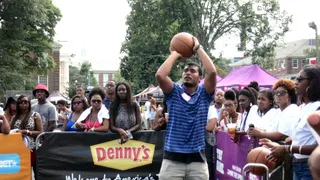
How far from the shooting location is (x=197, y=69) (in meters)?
5.24

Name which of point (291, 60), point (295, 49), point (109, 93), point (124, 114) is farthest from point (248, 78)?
point (295, 49)

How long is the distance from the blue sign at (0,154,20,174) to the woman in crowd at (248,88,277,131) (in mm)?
3726

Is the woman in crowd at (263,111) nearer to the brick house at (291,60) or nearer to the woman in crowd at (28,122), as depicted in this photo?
the woman in crowd at (28,122)

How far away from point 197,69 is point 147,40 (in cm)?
3816

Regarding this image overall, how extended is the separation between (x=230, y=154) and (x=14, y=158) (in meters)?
3.38

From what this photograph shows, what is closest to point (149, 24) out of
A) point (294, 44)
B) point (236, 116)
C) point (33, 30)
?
point (33, 30)

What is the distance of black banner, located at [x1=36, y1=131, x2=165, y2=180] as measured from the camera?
7902 mm

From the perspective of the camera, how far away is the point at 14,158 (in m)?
7.86

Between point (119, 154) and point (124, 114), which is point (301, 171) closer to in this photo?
point (124, 114)

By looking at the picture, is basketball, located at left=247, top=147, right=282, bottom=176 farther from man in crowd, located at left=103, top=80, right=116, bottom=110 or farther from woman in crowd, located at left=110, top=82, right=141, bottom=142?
man in crowd, located at left=103, top=80, right=116, bottom=110

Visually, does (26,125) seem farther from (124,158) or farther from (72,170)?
(124,158)

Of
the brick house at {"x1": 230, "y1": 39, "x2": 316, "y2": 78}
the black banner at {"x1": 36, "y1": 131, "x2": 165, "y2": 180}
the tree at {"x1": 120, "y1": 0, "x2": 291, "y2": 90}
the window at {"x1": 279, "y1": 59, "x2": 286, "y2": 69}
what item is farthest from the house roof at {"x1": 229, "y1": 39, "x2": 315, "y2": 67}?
the black banner at {"x1": 36, "y1": 131, "x2": 165, "y2": 180}

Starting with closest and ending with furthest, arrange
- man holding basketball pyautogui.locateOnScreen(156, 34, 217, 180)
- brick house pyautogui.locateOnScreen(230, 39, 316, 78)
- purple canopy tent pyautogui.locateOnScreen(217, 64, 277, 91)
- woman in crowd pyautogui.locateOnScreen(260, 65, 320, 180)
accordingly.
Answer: woman in crowd pyautogui.locateOnScreen(260, 65, 320, 180) < man holding basketball pyautogui.locateOnScreen(156, 34, 217, 180) < purple canopy tent pyautogui.locateOnScreen(217, 64, 277, 91) < brick house pyautogui.locateOnScreen(230, 39, 316, 78)

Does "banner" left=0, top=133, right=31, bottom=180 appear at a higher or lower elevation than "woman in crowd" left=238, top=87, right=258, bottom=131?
lower
